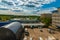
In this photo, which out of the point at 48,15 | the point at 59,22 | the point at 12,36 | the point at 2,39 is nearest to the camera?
the point at 2,39

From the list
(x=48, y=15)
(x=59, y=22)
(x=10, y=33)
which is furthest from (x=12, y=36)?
(x=48, y=15)

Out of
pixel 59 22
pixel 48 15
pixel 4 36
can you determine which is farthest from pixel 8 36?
pixel 48 15

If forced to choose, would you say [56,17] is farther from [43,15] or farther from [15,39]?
[15,39]

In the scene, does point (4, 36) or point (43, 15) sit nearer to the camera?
point (4, 36)

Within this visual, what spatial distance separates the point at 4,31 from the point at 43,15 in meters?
54.0

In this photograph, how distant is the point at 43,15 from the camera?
61719 mm

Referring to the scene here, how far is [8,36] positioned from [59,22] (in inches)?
1271

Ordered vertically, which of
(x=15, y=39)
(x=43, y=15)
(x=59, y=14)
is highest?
(x=15, y=39)

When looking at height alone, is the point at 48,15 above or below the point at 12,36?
below

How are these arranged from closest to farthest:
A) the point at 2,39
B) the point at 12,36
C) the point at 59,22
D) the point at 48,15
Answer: the point at 2,39 < the point at 12,36 < the point at 59,22 < the point at 48,15

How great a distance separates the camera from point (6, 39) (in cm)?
769

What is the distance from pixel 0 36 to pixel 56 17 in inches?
1372

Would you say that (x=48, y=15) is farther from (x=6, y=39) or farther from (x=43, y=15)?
(x=6, y=39)

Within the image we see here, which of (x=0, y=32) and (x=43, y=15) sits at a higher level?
(x=0, y=32)
